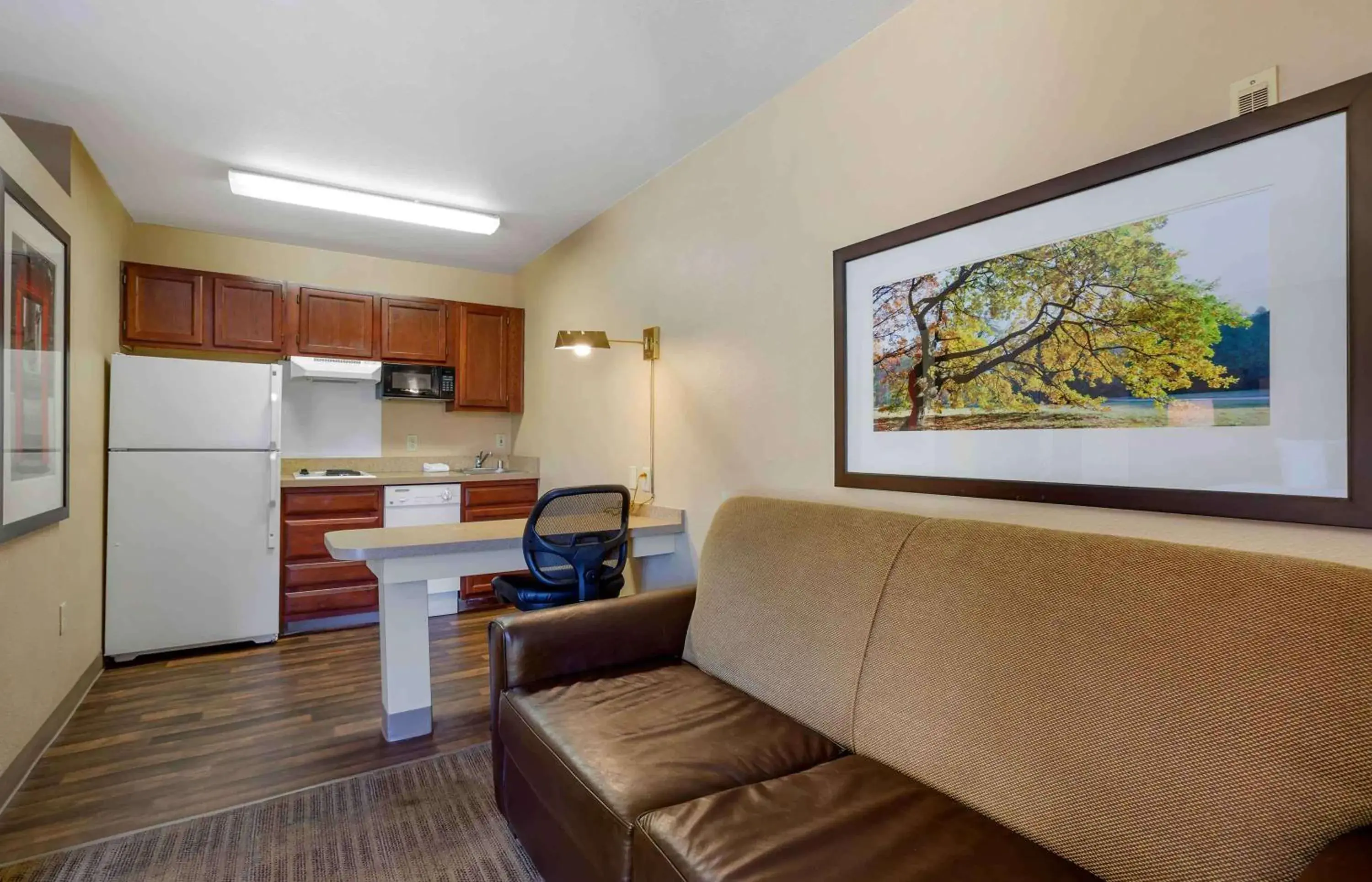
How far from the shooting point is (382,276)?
15.3 ft

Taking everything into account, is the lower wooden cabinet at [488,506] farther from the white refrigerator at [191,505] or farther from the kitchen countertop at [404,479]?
the white refrigerator at [191,505]

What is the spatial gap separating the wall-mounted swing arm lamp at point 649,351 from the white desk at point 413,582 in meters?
0.83

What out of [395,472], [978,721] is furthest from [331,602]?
[978,721]

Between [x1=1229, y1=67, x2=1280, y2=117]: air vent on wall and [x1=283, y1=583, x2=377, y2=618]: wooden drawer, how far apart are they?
4472 mm

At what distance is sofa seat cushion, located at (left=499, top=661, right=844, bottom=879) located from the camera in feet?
4.39

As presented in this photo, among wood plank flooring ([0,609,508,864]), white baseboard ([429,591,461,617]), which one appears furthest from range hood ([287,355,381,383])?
wood plank flooring ([0,609,508,864])

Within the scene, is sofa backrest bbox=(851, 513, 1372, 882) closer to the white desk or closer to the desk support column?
the white desk

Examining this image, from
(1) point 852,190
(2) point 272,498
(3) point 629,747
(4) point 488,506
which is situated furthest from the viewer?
(4) point 488,506

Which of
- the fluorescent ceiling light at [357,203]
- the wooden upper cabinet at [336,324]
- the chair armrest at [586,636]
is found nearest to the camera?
the chair armrest at [586,636]

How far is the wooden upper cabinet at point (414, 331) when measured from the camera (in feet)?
14.8

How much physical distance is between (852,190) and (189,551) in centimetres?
384

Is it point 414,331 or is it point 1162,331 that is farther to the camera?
point 414,331

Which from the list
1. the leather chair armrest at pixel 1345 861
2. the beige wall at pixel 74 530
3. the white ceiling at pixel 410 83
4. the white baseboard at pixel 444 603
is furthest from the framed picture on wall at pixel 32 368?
the leather chair armrest at pixel 1345 861

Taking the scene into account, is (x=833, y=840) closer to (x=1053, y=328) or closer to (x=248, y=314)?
(x=1053, y=328)
